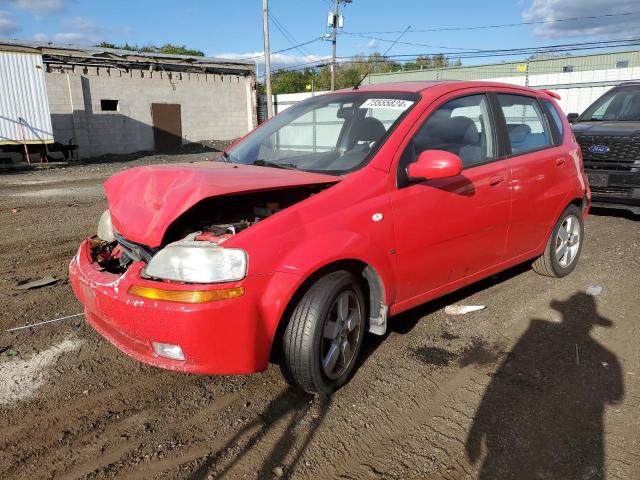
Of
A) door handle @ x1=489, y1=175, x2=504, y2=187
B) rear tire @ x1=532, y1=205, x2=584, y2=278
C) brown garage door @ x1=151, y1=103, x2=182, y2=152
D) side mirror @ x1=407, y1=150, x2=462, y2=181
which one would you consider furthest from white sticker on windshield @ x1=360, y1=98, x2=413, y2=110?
brown garage door @ x1=151, y1=103, x2=182, y2=152

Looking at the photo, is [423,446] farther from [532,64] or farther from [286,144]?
[532,64]

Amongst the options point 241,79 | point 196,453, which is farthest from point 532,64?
point 196,453

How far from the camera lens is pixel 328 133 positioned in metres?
3.76

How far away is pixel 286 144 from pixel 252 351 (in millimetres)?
1827

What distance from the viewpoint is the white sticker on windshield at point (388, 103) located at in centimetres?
346

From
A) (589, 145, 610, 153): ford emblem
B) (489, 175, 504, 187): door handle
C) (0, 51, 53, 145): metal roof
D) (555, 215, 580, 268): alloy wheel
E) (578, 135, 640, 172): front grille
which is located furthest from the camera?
(0, 51, 53, 145): metal roof

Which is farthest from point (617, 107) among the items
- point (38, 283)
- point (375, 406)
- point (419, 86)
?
point (38, 283)

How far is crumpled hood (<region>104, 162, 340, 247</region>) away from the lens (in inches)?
106

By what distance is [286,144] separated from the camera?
3.88m

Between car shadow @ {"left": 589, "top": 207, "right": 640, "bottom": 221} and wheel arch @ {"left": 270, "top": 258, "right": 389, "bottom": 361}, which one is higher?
wheel arch @ {"left": 270, "top": 258, "right": 389, "bottom": 361}

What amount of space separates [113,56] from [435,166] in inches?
876

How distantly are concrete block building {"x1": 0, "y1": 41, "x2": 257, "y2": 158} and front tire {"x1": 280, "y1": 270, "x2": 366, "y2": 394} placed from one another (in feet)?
58.8

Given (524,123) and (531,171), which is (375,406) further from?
(524,123)

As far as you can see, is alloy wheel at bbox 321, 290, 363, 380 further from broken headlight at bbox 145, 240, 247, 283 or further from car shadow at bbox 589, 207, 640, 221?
car shadow at bbox 589, 207, 640, 221
